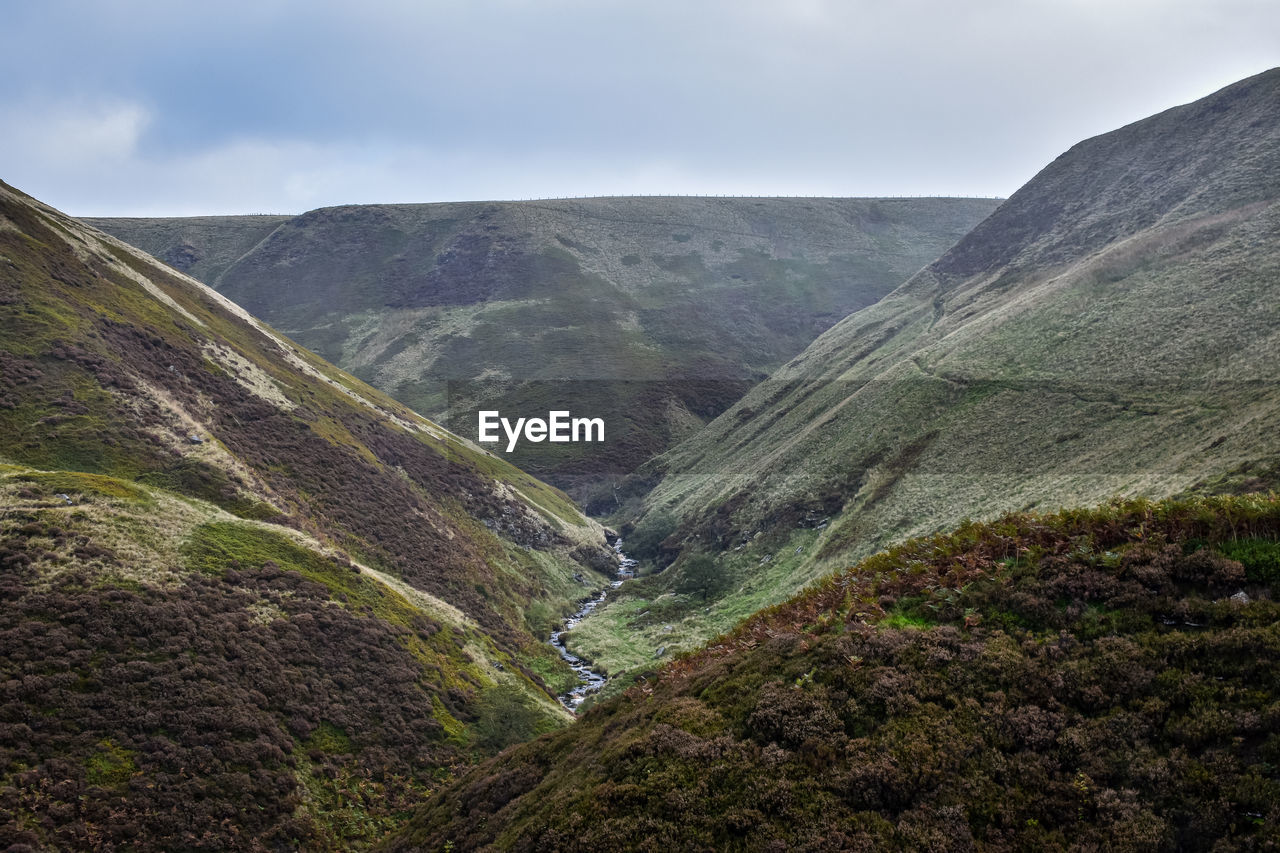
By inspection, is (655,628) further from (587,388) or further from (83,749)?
(587,388)

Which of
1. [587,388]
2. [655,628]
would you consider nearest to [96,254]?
[655,628]

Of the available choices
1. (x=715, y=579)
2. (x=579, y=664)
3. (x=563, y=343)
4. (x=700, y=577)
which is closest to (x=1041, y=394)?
(x=715, y=579)

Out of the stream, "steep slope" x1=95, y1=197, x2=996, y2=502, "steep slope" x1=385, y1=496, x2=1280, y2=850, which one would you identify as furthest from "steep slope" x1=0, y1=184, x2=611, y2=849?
"steep slope" x1=95, y1=197, x2=996, y2=502

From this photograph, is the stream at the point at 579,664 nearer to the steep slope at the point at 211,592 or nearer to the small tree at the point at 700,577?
the steep slope at the point at 211,592

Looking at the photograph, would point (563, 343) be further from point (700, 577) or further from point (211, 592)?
point (211, 592)

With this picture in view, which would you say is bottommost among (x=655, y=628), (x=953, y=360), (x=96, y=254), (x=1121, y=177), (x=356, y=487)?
(x=655, y=628)

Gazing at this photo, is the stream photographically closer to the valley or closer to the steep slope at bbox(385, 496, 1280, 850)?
the valley

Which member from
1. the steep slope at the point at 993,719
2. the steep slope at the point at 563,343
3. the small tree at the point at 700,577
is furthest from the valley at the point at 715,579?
the steep slope at the point at 563,343
